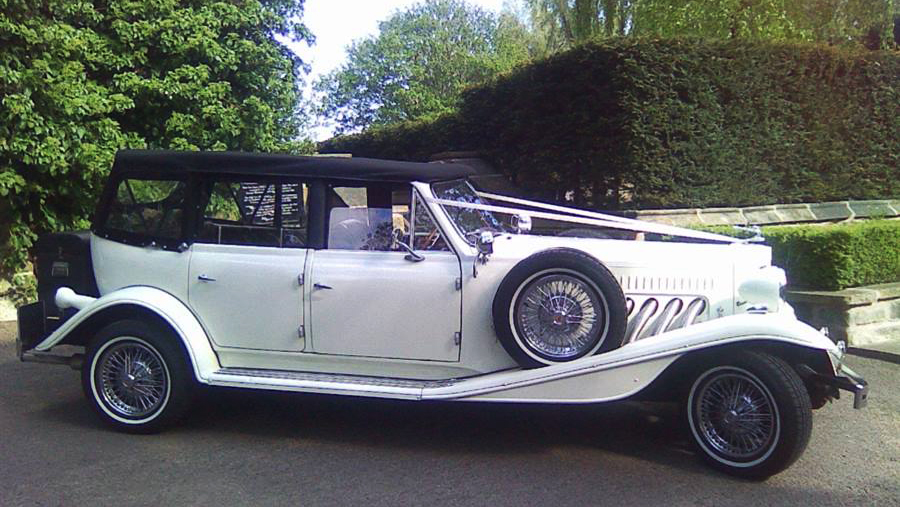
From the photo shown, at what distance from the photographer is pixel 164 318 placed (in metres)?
5.36

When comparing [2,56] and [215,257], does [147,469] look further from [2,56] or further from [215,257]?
[2,56]

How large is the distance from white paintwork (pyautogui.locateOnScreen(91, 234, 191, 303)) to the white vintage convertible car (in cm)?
1

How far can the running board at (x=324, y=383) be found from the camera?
195 inches

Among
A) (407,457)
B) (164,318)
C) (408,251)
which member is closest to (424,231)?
(408,251)

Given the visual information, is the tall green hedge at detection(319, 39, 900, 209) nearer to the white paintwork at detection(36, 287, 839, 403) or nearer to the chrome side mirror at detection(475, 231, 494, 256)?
the chrome side mirror at detection(475, 231, 494, 256)

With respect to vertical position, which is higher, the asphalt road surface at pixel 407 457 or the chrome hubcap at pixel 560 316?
the chrome hubcap at pixel 560 316

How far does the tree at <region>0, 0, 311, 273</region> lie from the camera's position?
8945mm

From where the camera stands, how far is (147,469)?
15.7 feet

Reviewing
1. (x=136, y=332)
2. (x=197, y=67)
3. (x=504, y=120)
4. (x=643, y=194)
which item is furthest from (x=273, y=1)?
(x=136, y=332)

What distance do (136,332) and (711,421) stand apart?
3.71 m

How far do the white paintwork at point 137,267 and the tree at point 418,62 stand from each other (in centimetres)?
2906

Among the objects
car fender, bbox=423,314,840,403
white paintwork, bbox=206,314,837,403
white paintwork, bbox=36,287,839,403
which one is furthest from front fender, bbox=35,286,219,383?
car fender, bbox=423,314,840,403

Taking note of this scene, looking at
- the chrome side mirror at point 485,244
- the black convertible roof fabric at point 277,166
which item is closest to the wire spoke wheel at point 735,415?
the chrome side mirror at point 485,244

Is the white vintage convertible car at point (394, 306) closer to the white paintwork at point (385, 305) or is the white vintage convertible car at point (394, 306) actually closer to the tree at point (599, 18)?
the white paintwork at point (385, 305)
